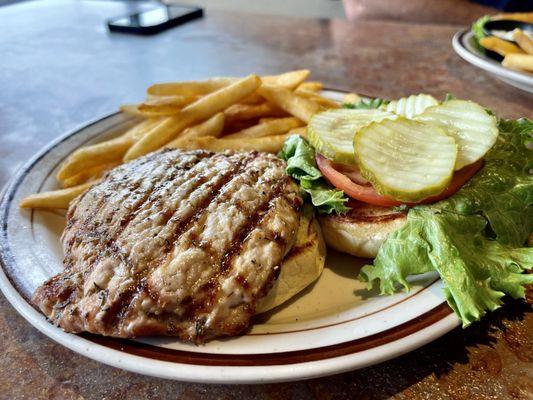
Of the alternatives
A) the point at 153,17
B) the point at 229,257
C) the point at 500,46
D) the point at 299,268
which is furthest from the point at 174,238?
the point at 153,17

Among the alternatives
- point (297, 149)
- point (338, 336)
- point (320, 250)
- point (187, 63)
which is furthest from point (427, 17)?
point (338, 336)

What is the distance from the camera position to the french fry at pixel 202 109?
2.28 metres

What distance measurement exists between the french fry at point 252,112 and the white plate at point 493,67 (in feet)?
4.85

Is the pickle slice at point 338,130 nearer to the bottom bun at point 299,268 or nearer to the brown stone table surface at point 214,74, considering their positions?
the bottom bun at point 299,268

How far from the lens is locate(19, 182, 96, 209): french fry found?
1.99m

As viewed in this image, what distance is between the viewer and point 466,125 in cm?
175

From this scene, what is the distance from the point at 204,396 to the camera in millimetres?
1330

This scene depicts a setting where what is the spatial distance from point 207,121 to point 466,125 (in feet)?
4.00

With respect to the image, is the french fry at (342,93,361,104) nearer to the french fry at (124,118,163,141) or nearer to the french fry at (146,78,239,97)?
the french fry at (146,78,239,97)

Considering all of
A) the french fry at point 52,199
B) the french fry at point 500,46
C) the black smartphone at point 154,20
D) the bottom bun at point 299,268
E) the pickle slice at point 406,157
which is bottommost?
the black smartphone at point 154,20

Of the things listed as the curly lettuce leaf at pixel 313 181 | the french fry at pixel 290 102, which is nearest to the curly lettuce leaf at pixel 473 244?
the curly lettuce leaf at pixel 313 181

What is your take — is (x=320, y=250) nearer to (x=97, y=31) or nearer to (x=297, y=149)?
(x=297, y=149)

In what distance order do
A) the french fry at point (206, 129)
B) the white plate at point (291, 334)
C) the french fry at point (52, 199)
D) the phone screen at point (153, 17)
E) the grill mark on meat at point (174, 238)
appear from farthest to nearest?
1. the phone screen at point (153, 17)
2. the french fry at point (206, 129)
3. the french fry at point (52, 199)
4. the grill mark on meat at point (174, 238)
5. the white plate at point (291, 334)

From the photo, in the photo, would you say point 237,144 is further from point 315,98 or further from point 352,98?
point 352,98
